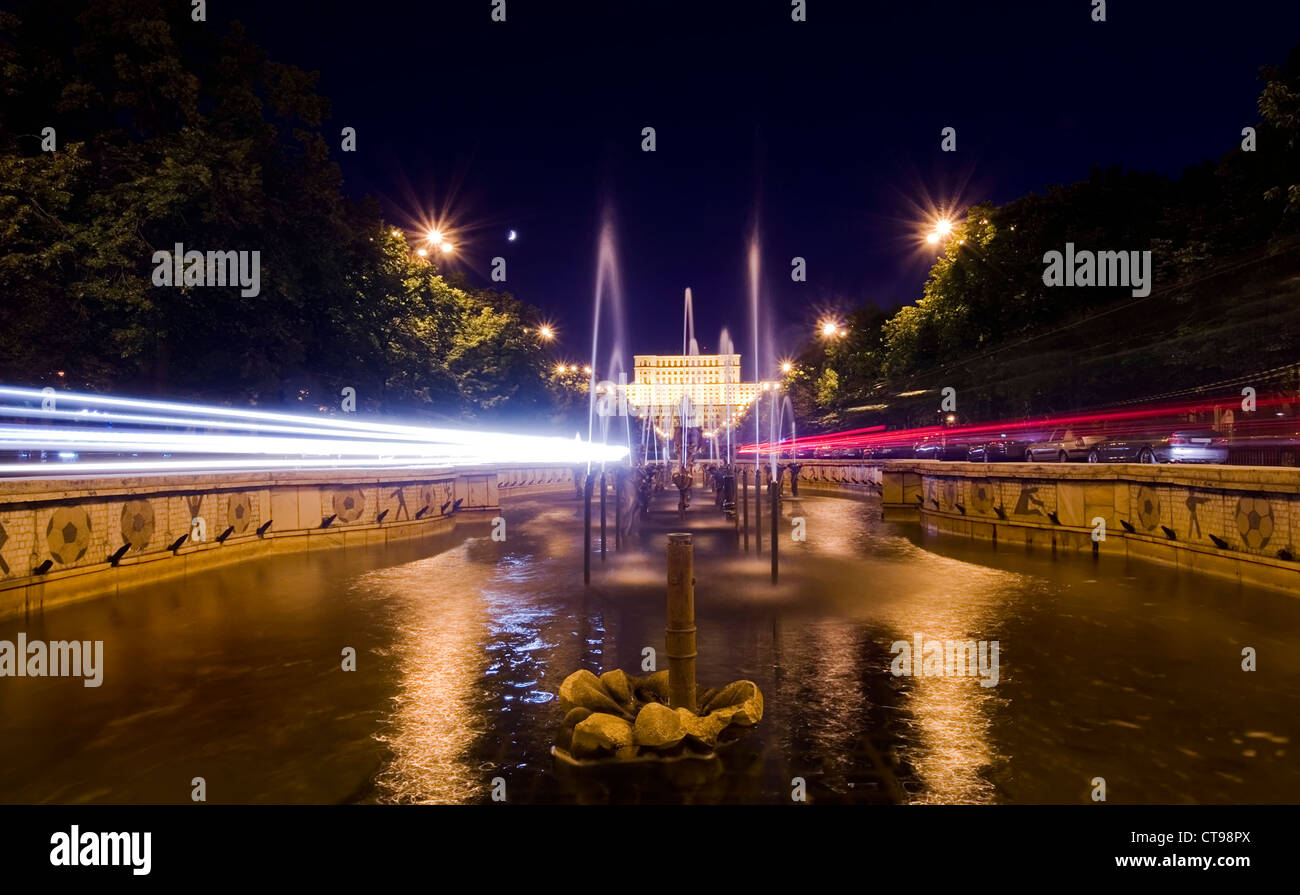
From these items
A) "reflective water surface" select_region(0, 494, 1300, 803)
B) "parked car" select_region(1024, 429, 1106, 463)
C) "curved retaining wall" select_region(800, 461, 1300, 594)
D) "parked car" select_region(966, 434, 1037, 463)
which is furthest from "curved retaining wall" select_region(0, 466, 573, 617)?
"parked car" select_region(966, 434, 1037, 463)

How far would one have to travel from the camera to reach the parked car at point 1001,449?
36844mm

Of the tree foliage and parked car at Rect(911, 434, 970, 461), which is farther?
parked car at Rect(911, 434, 970, 461)

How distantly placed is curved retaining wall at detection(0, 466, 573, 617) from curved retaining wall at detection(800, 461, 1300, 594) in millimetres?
13230

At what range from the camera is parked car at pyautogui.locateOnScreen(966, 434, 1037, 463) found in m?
36.8

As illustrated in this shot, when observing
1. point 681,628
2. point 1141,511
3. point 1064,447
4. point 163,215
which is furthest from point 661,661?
point 1064,447

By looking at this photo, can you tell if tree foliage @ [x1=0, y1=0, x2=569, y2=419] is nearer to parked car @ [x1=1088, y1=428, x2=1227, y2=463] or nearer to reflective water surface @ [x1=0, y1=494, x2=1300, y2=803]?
reflective water surface @ [x1=0, y1=494, x2=1300, y2=803]

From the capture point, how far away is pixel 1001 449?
38750 mm

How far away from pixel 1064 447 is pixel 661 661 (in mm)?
28963

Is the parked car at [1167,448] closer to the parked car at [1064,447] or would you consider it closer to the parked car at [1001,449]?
the parked car at [1064,447]

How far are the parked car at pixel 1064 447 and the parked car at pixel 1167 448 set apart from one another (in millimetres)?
507

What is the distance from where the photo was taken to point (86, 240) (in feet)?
72.3

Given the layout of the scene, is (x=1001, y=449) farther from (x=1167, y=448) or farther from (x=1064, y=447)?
(x=1167, y=448)

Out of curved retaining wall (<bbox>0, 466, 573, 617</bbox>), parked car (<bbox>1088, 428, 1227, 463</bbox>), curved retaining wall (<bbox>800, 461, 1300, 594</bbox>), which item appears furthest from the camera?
parked car (<bbox>1088, 428, 1227, 463</bbox>)

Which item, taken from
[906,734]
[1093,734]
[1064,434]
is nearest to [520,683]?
[906,734]
